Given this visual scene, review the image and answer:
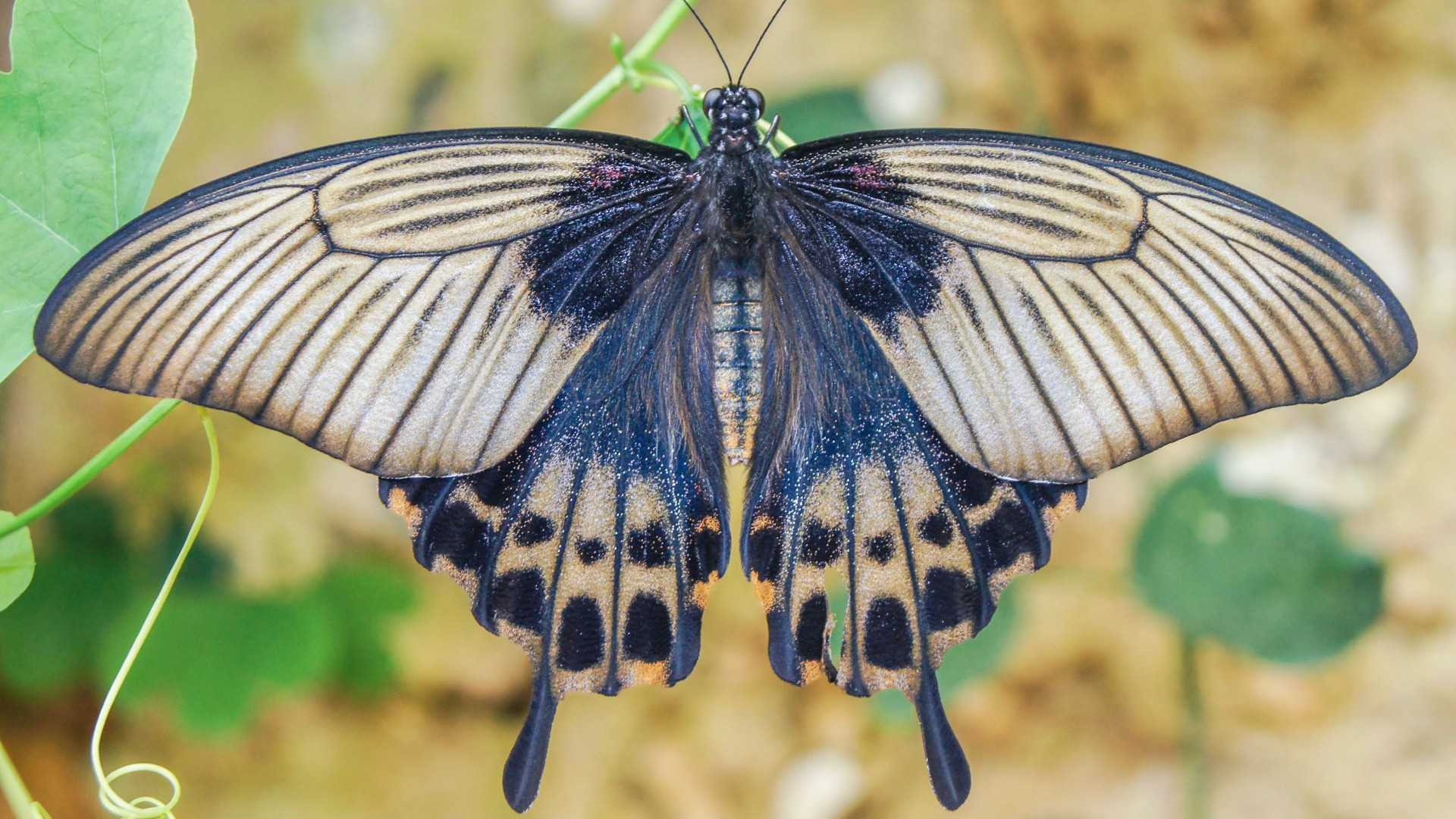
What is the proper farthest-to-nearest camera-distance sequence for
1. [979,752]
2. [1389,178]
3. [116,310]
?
[979,752] < [1389,178] < [116,310]

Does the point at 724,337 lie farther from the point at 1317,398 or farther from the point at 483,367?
the point at 1317,398

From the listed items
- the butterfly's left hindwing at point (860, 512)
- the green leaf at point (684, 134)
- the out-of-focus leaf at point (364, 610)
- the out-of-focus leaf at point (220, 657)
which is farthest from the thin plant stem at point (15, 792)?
the out-of-focus leaf at point (364, 610)

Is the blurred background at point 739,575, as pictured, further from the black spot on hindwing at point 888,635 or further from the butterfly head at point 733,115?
the butterfly head at point 733,115

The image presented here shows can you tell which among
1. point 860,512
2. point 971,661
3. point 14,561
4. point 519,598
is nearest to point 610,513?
point 519,598

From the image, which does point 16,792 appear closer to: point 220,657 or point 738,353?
point 738,353

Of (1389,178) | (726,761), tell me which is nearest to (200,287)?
(726,761)

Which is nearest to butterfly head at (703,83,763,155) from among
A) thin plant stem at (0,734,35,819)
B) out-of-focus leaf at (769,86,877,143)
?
out-of-focus leaf at (769,86,877,143)

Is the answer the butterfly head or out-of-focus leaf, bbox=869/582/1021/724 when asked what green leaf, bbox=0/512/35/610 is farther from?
out-of-focus leaf, bbox=869/582/1021/724
